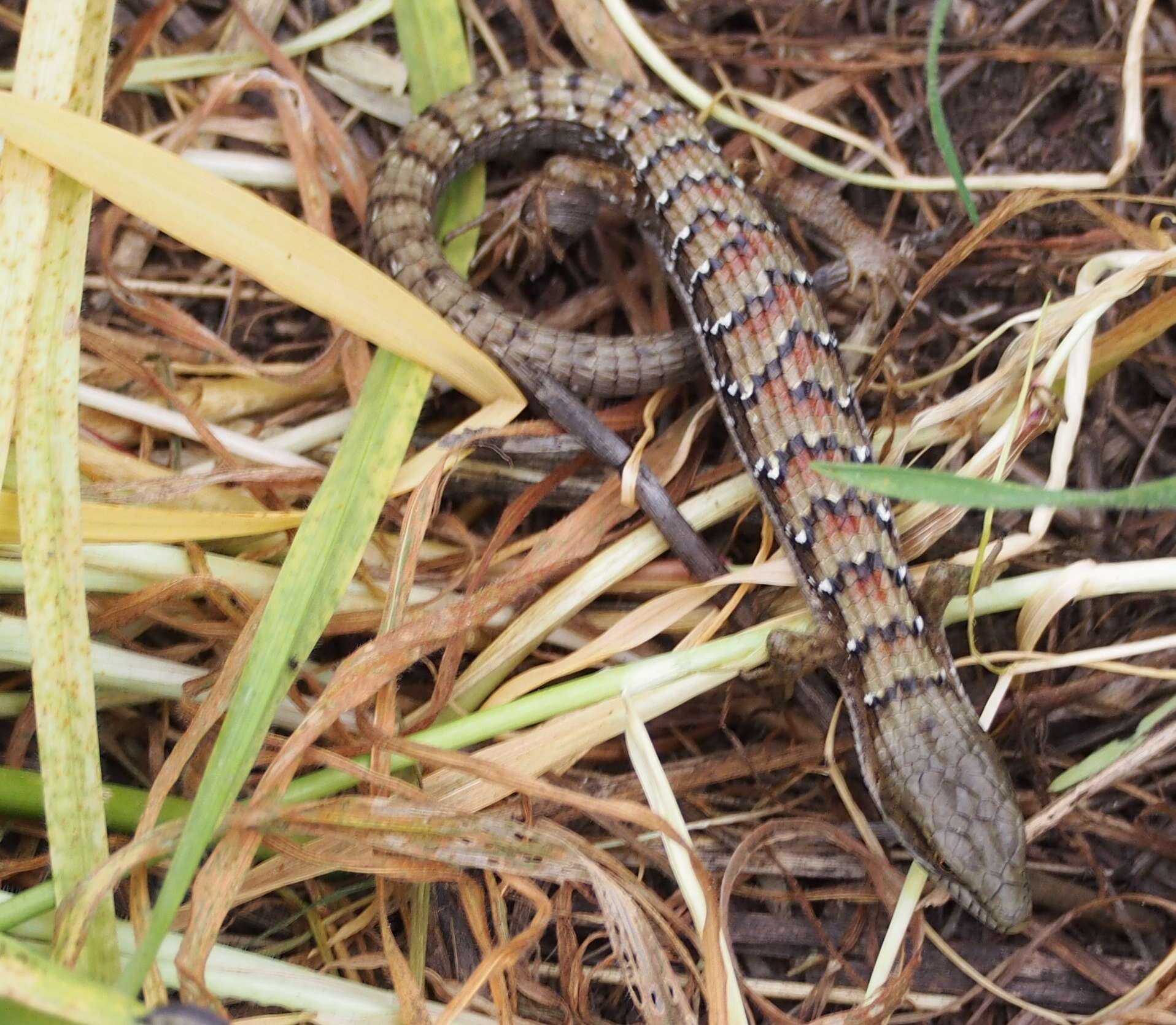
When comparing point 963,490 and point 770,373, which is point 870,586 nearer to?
point 770,373

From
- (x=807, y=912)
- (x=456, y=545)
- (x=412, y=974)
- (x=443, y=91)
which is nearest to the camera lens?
(x=412, y=974)

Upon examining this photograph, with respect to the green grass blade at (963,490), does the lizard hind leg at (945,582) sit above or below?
below

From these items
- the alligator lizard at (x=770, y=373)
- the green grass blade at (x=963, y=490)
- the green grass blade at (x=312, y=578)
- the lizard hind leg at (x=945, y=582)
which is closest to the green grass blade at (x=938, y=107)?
the alligator lizard at (x=770, y=373)

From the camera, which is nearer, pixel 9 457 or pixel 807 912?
pixel 9 457

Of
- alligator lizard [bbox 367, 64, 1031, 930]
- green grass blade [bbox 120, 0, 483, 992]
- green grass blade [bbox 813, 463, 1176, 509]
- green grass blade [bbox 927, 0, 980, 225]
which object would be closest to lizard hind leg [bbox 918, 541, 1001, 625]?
alligator lizard [bbox 367, 64, 1031, 930]

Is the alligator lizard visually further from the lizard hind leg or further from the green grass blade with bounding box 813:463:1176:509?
the green grass blade with bounding box 813:463:1176:509

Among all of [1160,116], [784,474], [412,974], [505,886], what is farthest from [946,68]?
[412,974]

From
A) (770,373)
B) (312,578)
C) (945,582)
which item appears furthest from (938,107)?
(312,578)

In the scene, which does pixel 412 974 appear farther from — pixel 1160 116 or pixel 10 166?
pixel 1160 116

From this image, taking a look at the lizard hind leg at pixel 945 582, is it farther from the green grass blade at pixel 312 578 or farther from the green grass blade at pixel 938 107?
the green grass blade at pixel 312 578
